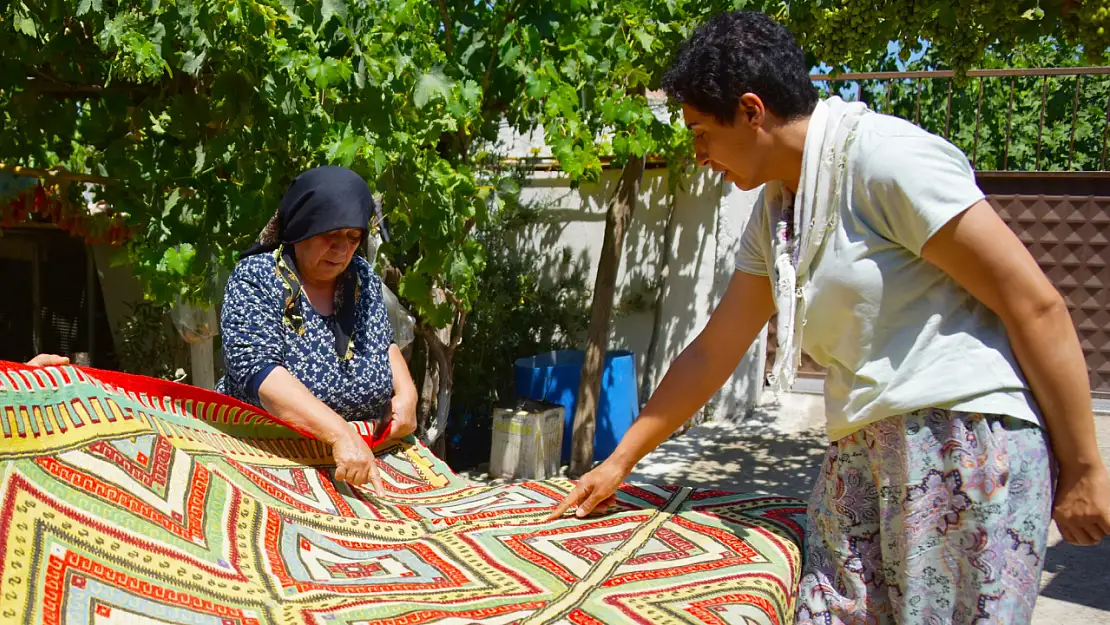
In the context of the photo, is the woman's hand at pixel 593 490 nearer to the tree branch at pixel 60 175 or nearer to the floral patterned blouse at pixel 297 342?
the floral patterned blouse at pixel 297 342

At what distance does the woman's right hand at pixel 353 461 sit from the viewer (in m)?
2.20

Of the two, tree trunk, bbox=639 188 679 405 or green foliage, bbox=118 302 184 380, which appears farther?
green foliage, bbox=118 302 184 380

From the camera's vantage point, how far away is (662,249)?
716 cm

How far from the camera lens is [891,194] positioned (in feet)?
4.95

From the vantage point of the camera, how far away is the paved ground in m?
4.07

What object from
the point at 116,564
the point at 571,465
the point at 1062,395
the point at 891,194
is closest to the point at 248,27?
the point at 116,564

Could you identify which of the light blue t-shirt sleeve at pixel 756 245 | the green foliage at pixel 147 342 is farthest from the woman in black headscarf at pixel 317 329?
the green foliage at pixel 147 342

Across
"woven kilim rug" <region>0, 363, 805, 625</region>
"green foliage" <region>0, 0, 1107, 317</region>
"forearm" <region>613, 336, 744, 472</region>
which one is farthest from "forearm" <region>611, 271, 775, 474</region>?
"green foliage" <region>0, 0, 1107, 317</region>

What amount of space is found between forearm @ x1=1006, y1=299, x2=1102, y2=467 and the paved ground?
9.09ft

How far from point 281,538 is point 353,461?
0.38m

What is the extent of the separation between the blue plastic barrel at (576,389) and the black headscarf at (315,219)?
3.55m

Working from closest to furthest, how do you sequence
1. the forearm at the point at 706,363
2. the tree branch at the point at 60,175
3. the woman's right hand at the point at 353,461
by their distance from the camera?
the forearm at the point at 706,363, the woman's right hand at the point at 353,461, the tree branch at the point at 60,175

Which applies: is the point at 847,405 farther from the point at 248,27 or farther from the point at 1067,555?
the point at 1067,555

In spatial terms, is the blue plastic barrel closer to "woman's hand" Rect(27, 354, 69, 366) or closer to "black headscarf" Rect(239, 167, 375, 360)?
"black headscarf" Rect(239, 167, 375, 360)
